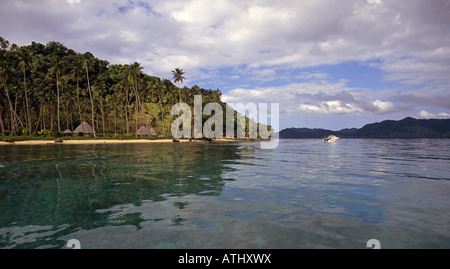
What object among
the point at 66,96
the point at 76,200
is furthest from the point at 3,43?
the point at 76,200

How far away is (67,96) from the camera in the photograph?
92.0m

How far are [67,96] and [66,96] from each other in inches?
12.5

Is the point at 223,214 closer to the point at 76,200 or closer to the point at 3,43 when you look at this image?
the point at 76,200

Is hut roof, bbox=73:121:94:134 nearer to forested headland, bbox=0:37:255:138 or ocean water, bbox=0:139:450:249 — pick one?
forested headland, bbox=0:37:255:138

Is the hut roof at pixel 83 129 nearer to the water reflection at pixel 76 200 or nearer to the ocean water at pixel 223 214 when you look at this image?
the water reflection at pixel 76 200

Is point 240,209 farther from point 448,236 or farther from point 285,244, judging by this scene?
point 448,236

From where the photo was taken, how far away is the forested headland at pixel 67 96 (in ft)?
246

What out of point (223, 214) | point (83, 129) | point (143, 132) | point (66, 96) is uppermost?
point (66, 96)

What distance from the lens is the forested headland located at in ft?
246

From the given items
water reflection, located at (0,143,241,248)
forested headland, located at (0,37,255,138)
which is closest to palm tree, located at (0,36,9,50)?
forested headland, located at (0,37,255,138)

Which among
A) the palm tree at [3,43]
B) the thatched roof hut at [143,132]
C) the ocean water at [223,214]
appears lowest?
the ocean water at [223,214]

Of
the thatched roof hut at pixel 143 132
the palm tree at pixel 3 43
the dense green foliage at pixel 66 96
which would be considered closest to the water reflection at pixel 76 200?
the dense green foliage at pixel 66 96
